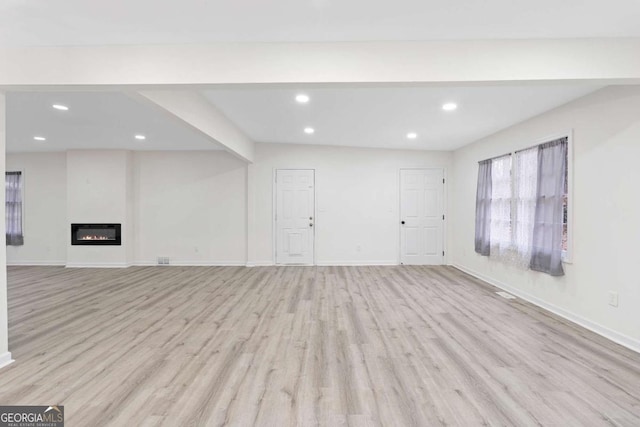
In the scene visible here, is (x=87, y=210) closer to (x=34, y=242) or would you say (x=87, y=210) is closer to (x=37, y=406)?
(x=34, y=242)

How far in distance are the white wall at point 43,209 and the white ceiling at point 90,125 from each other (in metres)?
0.37

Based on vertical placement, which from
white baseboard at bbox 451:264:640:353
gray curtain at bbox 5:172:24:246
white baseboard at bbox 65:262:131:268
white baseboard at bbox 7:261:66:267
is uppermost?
gray curtain at bbox 5:172:24:246

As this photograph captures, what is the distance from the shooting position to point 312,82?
2.39 metres

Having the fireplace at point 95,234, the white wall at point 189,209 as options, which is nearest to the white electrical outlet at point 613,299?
the white wall at point 189,209

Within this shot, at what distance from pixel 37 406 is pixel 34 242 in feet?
23.1

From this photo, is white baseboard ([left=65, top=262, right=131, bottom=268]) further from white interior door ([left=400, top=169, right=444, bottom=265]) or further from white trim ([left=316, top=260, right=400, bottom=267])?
white interior door ([left=400, top=169, right=444, bottom=265])

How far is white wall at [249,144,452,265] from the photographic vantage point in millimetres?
6770

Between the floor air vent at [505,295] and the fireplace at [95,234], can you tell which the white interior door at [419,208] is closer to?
the floor air vent at [505,295]

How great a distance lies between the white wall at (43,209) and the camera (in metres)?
7.01

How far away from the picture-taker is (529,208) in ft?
13.7

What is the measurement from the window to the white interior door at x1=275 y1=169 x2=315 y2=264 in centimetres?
336

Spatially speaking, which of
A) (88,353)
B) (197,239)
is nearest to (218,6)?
(88,353)

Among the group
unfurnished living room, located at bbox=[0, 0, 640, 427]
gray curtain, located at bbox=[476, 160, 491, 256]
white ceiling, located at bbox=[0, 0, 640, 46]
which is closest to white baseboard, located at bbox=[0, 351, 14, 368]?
unfurnished living room, located at bbox=[0, 0, 640, 427]

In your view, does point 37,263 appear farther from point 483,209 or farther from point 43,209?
point 483,209
